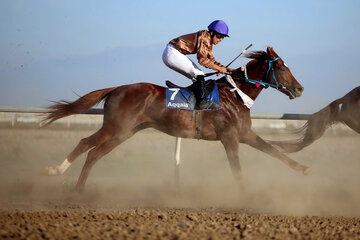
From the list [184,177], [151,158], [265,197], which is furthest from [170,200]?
[151,158]

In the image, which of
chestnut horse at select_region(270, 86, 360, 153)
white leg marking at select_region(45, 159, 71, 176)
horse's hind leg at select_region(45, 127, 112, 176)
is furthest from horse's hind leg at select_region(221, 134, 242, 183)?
white leg marking at select_region(45, 159, 71, 176)

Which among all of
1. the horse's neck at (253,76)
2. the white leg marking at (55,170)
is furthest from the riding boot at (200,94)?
the white leg marking at (55,170)

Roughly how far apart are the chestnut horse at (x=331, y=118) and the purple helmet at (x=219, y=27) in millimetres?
1659

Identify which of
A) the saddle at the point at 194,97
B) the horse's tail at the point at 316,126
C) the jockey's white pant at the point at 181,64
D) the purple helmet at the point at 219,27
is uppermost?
the purple helmet at the point at 219,27

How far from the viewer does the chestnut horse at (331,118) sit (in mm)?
6406

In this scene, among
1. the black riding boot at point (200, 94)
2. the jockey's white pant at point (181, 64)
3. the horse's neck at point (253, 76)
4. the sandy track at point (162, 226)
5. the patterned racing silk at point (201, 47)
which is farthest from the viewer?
the horse's neck at point (253, 76)

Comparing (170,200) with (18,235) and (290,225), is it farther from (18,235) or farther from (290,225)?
(18,235)

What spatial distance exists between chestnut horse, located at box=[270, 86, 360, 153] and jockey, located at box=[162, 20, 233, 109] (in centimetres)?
140

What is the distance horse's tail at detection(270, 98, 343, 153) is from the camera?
652 cm

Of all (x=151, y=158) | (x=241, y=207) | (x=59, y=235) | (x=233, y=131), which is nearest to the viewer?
(x=59, y=235)

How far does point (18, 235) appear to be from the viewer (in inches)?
118

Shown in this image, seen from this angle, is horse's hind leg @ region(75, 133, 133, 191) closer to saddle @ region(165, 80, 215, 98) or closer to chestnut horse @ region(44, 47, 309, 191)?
chestnut horse @ region(44, 47, 309, 191)

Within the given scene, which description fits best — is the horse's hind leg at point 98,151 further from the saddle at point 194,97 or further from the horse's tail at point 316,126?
the horse's tail at point 316,126

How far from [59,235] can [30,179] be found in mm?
3634
